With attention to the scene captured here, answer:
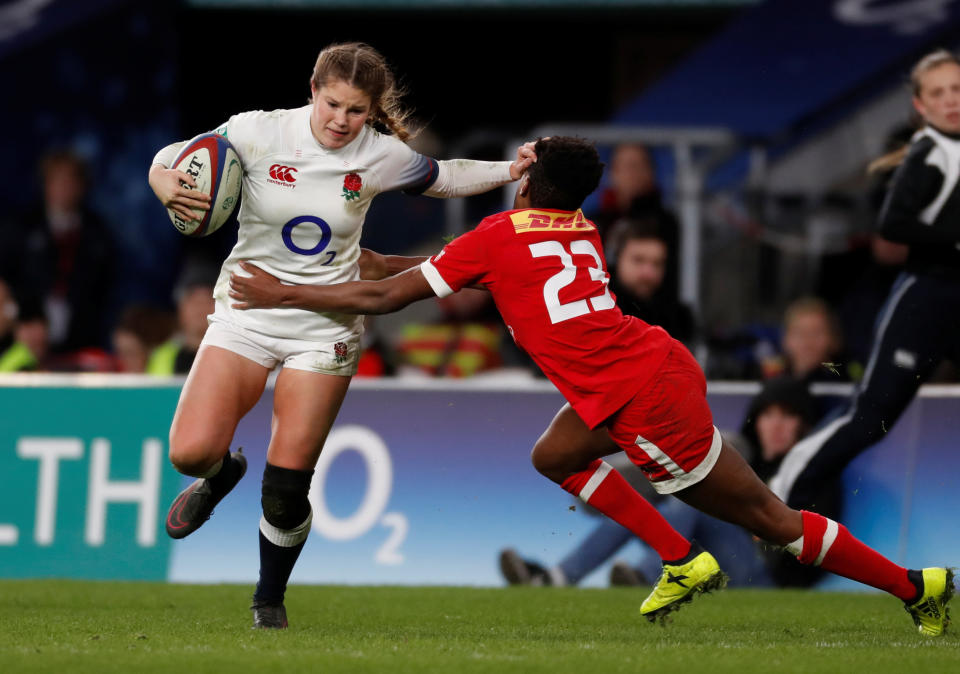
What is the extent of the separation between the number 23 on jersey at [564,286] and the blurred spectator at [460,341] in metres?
4.75

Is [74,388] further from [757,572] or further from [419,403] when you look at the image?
[757,572]

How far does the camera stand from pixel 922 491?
28.1 ft

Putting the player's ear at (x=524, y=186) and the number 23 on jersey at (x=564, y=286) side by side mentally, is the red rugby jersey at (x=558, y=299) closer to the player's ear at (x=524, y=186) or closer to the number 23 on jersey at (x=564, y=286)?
the number 23 on jersey at (x=564, y=286)

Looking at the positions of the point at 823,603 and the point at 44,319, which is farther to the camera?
the point at 44,319

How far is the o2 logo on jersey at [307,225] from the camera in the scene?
6262 millimetres

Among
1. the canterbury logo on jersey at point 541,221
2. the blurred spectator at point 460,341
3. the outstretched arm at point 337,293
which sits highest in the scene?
the canterbury logo on jersey at point 541,221

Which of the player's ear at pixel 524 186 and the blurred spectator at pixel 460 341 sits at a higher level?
the player's ear at pixel 524 186

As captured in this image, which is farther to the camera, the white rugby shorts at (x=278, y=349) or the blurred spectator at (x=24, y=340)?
the blurred spectator at (x=24, y=340)

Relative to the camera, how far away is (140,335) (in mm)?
11086

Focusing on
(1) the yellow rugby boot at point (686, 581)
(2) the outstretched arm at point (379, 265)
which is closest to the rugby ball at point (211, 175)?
(2) the outstretched arm at point (379, 265)

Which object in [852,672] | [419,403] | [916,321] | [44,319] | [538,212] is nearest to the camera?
[852,672]

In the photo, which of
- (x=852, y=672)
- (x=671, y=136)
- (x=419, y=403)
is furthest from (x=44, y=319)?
(x=852, y=672)

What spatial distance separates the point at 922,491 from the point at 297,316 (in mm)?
4035

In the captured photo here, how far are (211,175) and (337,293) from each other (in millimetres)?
680
